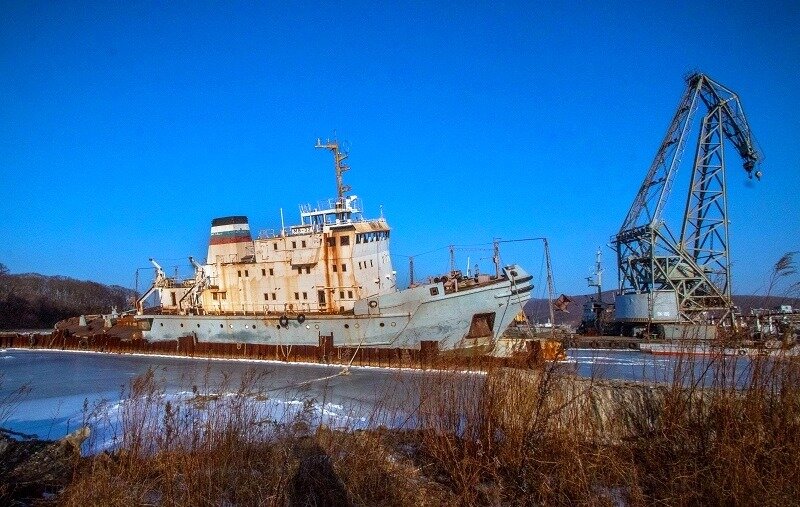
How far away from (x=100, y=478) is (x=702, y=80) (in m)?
41.7

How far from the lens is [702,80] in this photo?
116ft

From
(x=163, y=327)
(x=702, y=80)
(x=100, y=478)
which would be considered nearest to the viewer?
(x=100, y=478)

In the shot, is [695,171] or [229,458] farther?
[695,171]

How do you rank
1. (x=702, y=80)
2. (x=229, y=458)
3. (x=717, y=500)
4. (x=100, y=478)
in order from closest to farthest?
(x=717, y=500) < (x=100, y=478) < (x=229, y=458) < (x=702, y=80)

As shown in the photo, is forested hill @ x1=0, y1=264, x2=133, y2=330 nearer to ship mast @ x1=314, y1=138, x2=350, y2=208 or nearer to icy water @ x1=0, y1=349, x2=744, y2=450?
icy water @ x1=0, y1=349, x2=744, y2=450

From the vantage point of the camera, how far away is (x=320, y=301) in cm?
2453

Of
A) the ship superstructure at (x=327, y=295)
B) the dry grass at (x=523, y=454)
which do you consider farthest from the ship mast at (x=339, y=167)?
the dry grass at (x=523, y=454)

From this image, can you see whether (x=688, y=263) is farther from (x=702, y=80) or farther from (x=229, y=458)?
(x=229, y=458)

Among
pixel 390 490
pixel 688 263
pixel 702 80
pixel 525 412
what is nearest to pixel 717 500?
pixel 525 412

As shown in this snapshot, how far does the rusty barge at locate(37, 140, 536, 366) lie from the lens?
21.6 metres

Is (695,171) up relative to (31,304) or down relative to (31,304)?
up

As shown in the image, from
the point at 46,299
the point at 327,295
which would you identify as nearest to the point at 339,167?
the point at 327,295

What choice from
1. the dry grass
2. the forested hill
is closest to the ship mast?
the dry grass

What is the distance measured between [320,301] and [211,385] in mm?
10285
